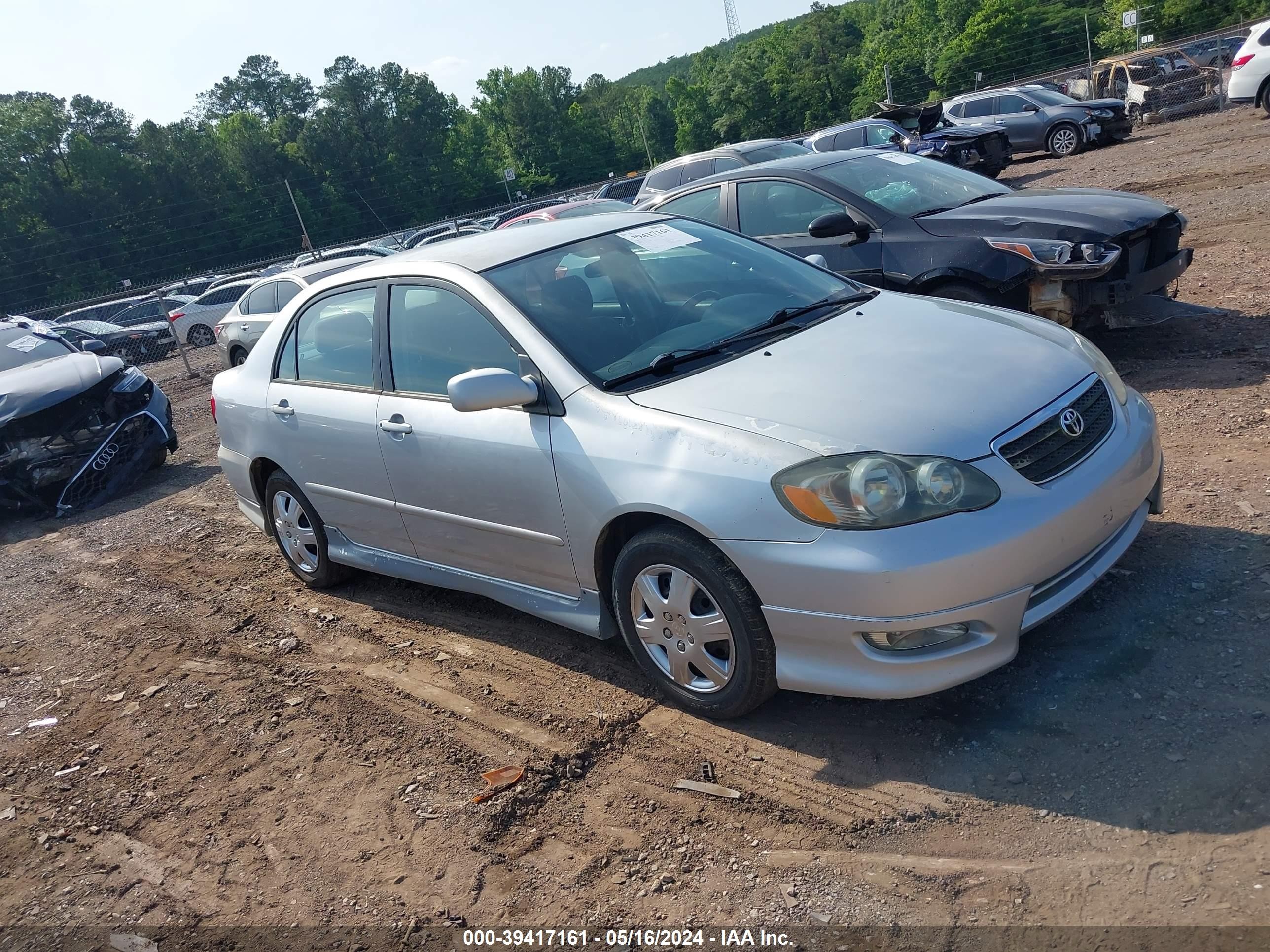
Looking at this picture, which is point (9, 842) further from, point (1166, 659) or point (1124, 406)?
point (1124, 406)

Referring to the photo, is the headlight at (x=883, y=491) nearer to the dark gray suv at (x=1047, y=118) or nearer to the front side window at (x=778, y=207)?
the front side window at (x=778, y=207)

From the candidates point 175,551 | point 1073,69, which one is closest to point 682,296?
point 175,551

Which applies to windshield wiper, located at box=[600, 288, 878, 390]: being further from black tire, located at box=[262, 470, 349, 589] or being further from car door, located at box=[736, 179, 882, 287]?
car door, located at box=[736, 179, 882, 287]

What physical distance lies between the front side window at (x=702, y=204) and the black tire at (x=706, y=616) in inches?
186

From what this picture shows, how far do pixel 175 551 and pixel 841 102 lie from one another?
227 ft

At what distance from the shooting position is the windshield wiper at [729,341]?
3717mm

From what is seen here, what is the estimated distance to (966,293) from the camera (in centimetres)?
631

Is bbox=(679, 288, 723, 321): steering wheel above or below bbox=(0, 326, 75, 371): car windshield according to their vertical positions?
below

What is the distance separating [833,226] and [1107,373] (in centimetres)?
317

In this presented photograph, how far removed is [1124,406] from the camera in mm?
3682

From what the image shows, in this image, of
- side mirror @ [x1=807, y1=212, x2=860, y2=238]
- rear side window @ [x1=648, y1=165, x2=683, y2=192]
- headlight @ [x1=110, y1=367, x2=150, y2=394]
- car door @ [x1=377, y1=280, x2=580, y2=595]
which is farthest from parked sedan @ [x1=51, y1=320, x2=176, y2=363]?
car door @ [x1=377, y1=280, x2=580, y2=595]

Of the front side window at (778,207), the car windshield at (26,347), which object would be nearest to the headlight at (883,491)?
the front side window at (778,207)

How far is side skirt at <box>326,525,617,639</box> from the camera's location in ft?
12.5

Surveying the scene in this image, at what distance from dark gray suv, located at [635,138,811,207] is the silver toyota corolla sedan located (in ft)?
29.2
